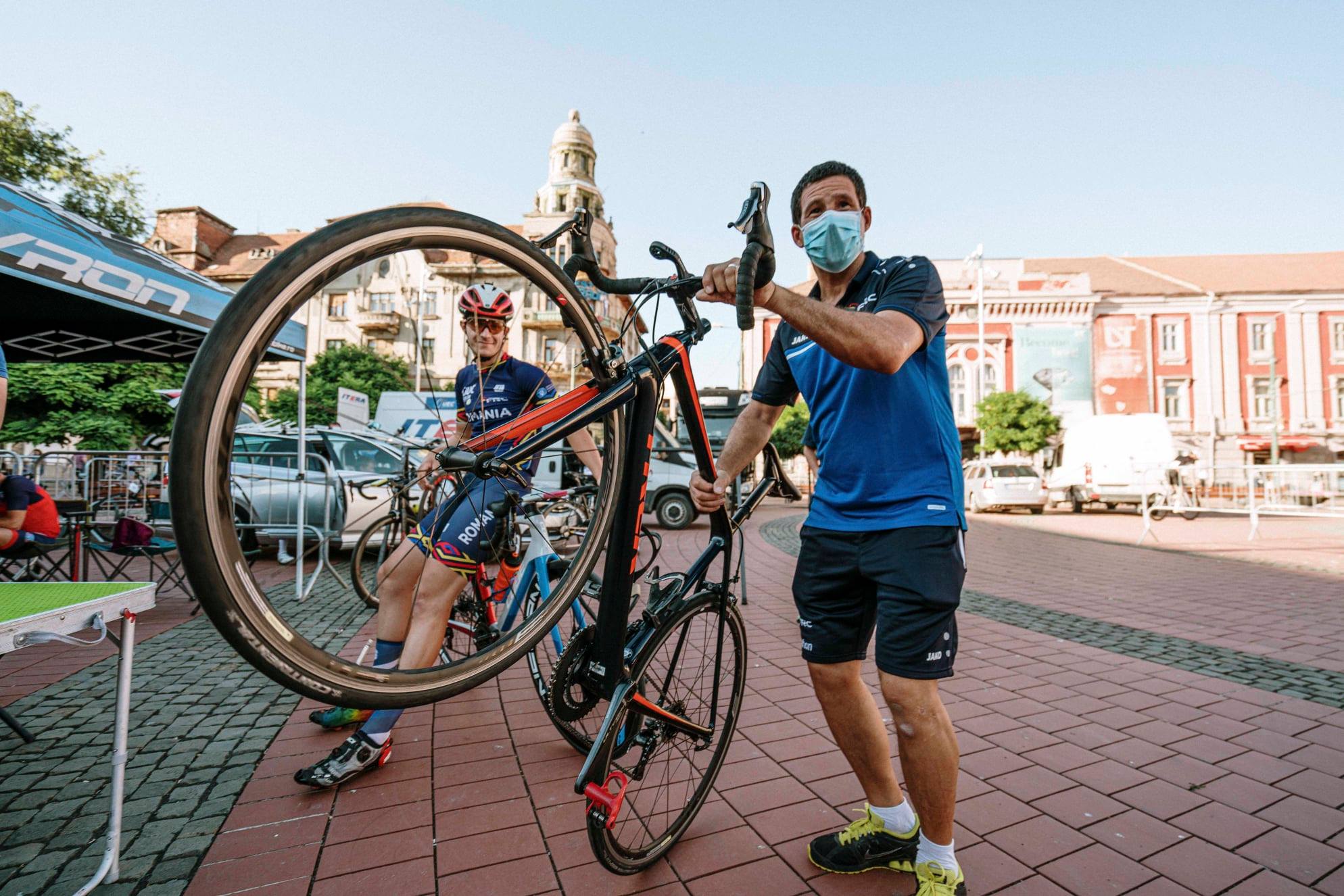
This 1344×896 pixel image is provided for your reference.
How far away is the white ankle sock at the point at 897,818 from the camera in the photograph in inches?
79.8

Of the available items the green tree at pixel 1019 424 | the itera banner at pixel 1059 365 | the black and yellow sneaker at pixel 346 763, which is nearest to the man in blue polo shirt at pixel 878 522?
the black and yellow sneaker at pixel 346 763

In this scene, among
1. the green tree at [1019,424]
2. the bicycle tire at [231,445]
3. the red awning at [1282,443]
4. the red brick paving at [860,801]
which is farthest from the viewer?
the red awning at [1282,443]

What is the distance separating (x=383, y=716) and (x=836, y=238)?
248 centimetres

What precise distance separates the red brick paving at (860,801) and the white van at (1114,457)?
16.2 m

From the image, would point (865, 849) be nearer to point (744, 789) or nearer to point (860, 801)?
point (860, 801)

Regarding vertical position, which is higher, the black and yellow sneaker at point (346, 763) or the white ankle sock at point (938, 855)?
the white ankle sock at point (938, 855)

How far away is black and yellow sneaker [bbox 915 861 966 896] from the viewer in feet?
5.83

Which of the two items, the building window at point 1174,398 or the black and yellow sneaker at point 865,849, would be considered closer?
the black and yellow sneaker at point 865,849

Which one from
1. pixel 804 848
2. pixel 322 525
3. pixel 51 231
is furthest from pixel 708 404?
pixel 804 848

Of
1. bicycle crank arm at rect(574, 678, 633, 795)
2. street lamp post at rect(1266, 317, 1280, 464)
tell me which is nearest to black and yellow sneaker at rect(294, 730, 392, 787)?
bicycle crank arm at rect(574, 678, 633, 795)

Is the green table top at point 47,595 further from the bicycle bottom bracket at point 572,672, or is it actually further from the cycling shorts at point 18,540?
the cycling shorts at point 18,540

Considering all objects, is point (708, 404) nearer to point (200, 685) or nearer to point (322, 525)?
point (322, 525)

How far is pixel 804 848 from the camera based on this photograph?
2105mm

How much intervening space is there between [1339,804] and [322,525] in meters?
7.51
